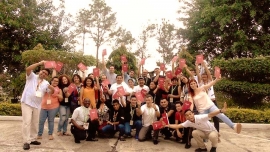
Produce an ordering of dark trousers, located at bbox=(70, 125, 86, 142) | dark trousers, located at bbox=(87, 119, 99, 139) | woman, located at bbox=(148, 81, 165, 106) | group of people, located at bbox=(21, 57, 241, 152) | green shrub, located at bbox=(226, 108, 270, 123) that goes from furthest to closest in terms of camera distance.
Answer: green shrub, located at bbox=(226, 108, 270, 123)
woman, located at bbox=(148, 81, 165, 106)
dark trousers, located at bbox=(87, 119, 99, 139)
dark trousers, located at bbox=(70, 125, 86, 142)
group of people, located at bbox=(21, 57, 241, 152)

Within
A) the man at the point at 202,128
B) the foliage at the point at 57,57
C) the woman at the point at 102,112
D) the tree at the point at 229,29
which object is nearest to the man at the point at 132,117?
the woman at the point at 102,112

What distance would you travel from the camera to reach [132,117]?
6484mm

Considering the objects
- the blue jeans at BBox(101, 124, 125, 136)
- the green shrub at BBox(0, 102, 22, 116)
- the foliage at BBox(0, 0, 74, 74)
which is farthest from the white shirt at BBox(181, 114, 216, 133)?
the foliage at BBox(0, 0, 74, 74)

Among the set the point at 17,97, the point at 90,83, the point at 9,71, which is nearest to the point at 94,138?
the point at 90,83

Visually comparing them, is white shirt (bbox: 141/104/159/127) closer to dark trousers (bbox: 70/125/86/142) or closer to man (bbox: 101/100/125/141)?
man (bbox: 101/100/125/141)

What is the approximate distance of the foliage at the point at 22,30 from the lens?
17867 millimetres

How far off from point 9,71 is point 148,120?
1650cm

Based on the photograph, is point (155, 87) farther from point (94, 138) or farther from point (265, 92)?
point (265, 92)

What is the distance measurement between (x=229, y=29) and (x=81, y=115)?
48.6 ft

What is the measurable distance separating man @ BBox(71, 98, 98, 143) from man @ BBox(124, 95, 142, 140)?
791mm

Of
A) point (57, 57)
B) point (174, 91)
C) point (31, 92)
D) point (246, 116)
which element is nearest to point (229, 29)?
point (246, 116)

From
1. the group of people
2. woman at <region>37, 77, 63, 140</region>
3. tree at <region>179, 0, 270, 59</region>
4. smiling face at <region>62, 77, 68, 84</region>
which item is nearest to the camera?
the group of people

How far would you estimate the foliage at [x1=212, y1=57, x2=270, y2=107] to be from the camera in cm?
1054

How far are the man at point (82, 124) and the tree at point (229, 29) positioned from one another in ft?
39.7
